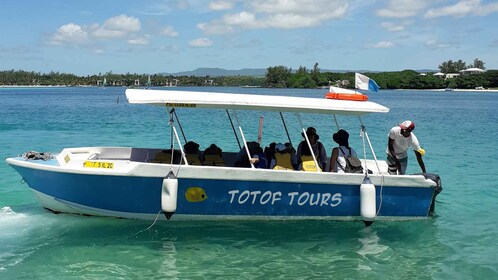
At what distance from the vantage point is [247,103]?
28.3ft

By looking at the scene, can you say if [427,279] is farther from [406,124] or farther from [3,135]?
[3,135]

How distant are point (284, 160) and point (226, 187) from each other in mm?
1412

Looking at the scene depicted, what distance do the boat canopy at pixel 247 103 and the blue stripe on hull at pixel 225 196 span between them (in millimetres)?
1274

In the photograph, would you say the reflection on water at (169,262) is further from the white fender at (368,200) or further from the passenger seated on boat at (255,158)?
the white fender at (368,200)

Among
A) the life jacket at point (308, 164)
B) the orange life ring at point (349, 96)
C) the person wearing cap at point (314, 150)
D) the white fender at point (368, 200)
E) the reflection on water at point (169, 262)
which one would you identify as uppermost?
the orange life ring at point (349, 96)

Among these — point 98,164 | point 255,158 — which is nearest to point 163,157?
point 98,164

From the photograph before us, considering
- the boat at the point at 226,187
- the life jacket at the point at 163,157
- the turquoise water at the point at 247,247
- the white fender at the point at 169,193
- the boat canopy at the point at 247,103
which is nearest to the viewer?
the turquoise water at the point at 247,247

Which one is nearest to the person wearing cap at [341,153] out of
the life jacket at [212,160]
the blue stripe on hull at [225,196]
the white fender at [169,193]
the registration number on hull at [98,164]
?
the blue stripe on hull at [225,196]

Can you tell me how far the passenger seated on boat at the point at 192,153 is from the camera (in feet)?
31.2

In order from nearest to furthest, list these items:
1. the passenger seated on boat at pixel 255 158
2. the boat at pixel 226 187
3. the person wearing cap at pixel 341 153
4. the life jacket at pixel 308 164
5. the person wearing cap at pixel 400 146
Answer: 1. the boat at pixel 226 187
2. the passenger seated on boat at pixel 255 158
3. the life jacket at pixel 308 164
4. the person wearing cap at pixel 341 153
5. the person wearing cap at pixel 400 146

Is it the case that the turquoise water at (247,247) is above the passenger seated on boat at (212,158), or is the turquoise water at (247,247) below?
below

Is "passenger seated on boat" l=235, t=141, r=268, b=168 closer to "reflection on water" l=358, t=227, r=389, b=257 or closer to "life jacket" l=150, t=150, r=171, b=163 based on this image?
"life jacket" l=150, t=150, r=171, b=163

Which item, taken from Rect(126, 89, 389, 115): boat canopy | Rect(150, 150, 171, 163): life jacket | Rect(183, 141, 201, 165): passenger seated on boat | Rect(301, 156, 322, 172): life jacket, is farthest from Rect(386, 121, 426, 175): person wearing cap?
Rect(150, 150, 171, 163): life jacket

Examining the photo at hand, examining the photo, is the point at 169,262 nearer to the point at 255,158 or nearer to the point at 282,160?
the point at 255,158
